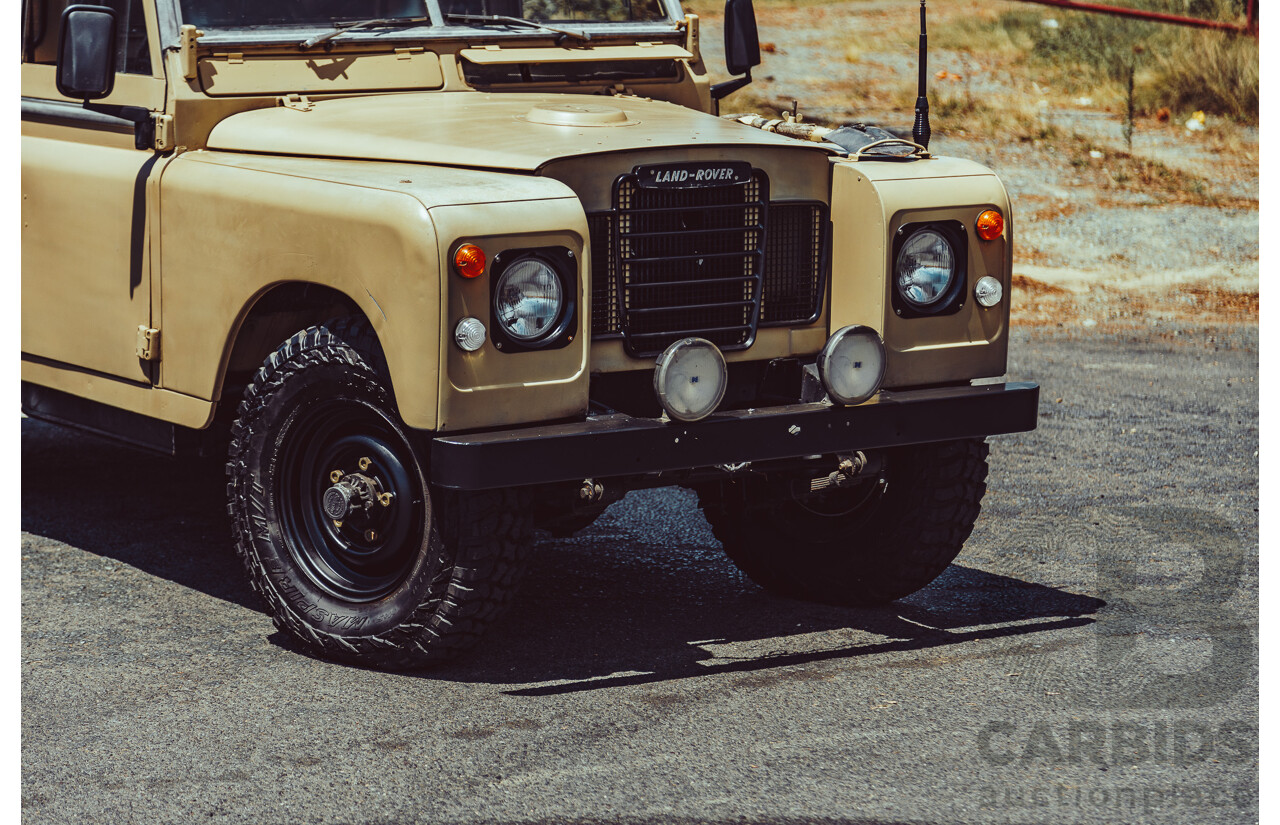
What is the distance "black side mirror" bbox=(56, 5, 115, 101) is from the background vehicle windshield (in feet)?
0.97

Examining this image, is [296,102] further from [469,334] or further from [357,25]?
[469,334]

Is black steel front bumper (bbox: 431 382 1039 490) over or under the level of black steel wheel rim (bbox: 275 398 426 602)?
over

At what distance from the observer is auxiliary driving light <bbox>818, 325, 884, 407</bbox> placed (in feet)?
16.4

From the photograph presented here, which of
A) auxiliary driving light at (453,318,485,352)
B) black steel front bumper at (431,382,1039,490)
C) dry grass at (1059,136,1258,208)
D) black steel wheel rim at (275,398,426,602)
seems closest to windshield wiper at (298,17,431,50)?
black steel wheel rim at (275,398,426,602)

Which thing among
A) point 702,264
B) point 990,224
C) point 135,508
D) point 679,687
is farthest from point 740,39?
point 135,508

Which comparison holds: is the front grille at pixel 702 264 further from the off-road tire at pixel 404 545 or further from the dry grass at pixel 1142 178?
the dry grass at pixel 1142 178

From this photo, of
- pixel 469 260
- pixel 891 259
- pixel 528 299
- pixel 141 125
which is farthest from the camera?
Answer: pixel 141 125

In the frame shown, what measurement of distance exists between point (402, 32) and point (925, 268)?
1.95 m

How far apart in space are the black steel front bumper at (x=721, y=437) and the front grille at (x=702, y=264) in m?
0.35

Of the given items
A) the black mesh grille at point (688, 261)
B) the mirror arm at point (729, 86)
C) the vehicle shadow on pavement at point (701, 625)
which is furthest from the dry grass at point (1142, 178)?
the black mesh grille at point (688, 261)

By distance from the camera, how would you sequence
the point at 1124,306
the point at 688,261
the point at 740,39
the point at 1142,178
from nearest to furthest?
the point at 688,261 → the point at 740,39 → the point at 1124,306 → the point at 1142,178

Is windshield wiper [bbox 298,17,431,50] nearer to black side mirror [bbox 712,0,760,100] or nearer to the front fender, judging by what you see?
the front fender

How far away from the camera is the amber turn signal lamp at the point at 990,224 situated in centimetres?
534

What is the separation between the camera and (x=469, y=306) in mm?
4562
